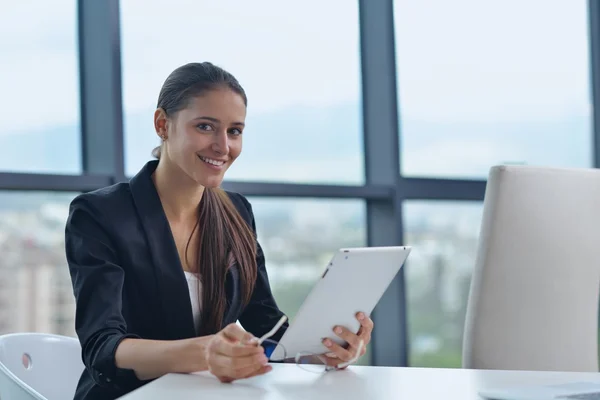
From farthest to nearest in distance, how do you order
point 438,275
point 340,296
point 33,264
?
point 438,275 → point 33,264 → point 340,296

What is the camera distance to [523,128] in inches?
148

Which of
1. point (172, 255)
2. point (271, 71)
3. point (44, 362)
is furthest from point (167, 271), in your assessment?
point (271, 71)

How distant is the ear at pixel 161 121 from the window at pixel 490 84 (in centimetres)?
176

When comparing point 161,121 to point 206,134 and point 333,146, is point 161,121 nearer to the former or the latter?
point 206,134

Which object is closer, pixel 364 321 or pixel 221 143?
pixel 364 321

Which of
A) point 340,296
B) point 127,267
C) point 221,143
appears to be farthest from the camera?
point 221,143

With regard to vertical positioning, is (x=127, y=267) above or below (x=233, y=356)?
above

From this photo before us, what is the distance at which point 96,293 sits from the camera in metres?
1.58

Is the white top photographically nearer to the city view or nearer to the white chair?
the white chair

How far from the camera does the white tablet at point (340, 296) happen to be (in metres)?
1.34

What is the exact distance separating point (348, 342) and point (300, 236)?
5.76ft

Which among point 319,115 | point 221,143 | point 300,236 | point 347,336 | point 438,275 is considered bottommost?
point 438,275

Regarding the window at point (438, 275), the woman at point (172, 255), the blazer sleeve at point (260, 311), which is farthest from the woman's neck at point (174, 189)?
the window at point (438, 275)

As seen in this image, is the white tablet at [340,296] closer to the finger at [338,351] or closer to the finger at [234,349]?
Answer: the finger at [338,351]
